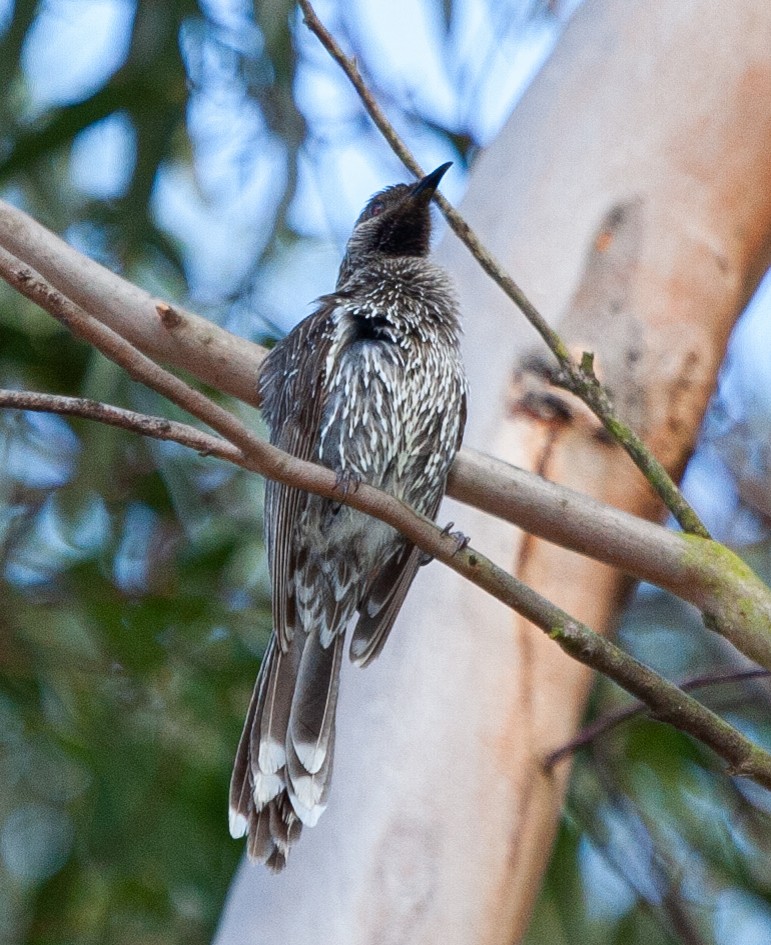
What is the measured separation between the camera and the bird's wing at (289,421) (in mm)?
2416

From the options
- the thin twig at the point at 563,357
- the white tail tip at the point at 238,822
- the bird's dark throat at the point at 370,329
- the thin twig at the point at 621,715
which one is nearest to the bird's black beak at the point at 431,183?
the bird's dark throat at the point at 370,329

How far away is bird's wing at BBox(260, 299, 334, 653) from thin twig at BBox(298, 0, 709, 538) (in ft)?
1.81

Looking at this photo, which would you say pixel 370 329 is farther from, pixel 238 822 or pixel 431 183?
pixel 238 822

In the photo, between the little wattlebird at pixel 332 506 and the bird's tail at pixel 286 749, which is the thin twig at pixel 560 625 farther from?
the bird's tail at pixel 286 749

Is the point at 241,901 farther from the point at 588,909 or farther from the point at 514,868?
the point at 588,909

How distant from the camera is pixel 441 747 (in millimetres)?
2445

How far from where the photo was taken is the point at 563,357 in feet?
Result: 6.48

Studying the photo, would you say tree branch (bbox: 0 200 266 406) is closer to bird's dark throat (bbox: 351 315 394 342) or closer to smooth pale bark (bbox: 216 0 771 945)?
bird's dark throat (bbox: 351 315 394 342)

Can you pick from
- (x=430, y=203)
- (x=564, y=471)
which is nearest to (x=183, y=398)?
(x=564, y=471)

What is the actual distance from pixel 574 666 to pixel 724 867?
1.45 meters

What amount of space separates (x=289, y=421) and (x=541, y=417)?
19.9 inches

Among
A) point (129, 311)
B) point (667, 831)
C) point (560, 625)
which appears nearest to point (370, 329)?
point (129, 311)

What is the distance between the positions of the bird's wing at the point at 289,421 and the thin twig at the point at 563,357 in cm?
55

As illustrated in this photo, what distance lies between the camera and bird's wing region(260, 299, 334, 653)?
95.1 inches
